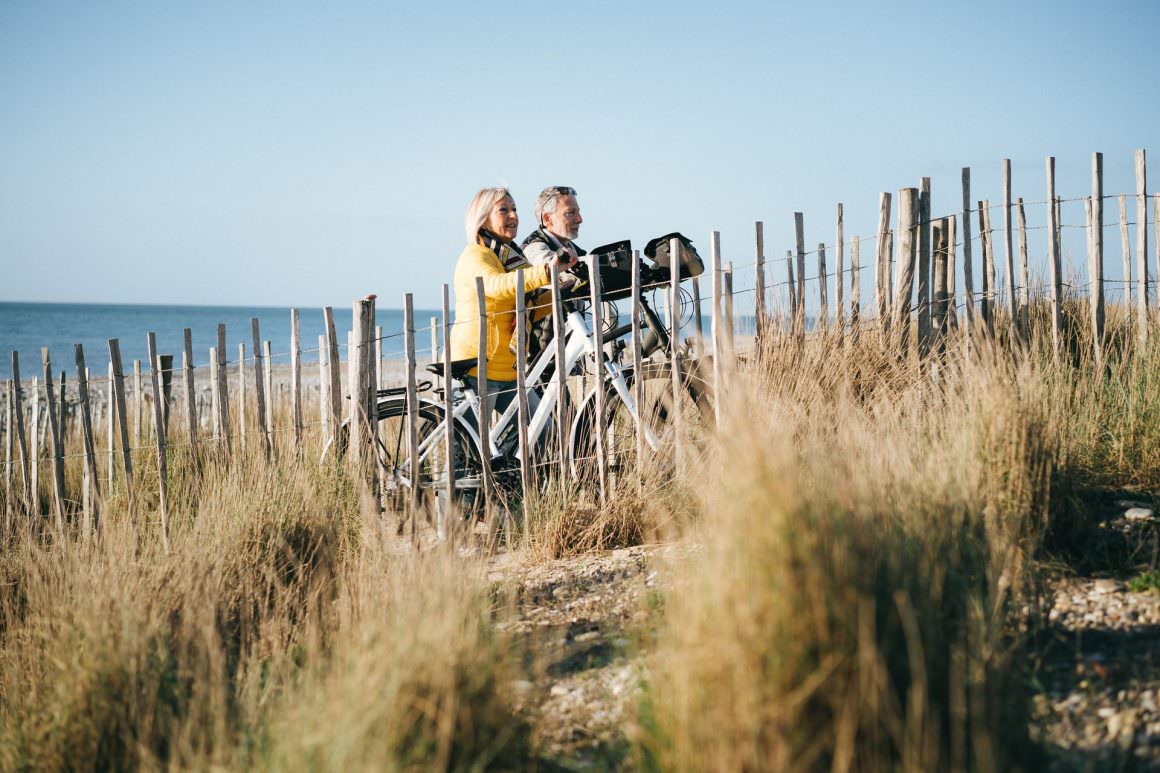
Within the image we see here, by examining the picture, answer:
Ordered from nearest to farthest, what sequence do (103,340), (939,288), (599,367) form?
(599,367) < (939,288) < (103,340)

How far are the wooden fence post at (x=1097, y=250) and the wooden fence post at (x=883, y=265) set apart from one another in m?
1.47

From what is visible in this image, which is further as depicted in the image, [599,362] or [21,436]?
[21,436]

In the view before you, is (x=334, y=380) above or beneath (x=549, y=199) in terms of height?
beneath

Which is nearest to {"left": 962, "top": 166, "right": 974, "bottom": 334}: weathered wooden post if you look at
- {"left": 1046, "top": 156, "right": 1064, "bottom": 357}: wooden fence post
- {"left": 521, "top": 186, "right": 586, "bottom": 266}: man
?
{"left": 1046, "top": 156, "right": 1064, "bottom": 357}: wooden fence post

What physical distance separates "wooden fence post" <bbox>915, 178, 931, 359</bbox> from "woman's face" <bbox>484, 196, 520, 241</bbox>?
8.56ft

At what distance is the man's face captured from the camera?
5027 millimetres

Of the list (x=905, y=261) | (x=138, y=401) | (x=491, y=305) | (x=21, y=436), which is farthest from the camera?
(x=138, y=401)

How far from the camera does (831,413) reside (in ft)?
14.1

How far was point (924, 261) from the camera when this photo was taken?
5.59 meters

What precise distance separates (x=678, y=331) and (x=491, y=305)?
1107 mm

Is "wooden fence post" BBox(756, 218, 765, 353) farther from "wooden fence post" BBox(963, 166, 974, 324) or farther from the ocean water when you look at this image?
the ocean water

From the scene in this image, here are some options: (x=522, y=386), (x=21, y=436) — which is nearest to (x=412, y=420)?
(x=522, y=386)

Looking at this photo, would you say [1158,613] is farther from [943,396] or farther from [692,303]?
[692,303]

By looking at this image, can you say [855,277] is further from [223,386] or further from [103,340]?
[103,340]
